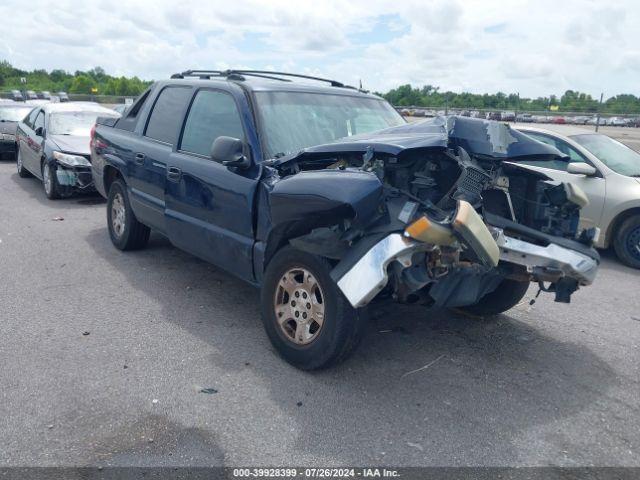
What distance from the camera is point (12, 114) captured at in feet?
50.9

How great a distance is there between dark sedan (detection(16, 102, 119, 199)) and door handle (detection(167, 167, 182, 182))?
506 centimetres

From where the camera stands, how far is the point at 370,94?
18.8 ft

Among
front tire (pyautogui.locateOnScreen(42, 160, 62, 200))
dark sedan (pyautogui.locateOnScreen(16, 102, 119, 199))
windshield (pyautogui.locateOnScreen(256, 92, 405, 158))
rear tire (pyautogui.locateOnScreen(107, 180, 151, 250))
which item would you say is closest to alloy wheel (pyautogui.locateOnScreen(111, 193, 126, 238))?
rear tire (pyautogui.locateOnScreen(107, 180, 151, 250))

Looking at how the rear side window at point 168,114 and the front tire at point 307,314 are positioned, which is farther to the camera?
the rear side window at point 168,114

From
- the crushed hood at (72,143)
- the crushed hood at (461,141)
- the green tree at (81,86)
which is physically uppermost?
the green tree at (81,86)

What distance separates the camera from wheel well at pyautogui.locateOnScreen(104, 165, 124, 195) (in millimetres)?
6633

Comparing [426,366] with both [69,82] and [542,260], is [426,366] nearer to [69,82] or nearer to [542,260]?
[542,260]

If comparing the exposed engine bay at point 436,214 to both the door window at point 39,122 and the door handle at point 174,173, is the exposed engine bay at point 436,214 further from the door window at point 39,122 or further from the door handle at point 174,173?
→ the door window at point 39,122

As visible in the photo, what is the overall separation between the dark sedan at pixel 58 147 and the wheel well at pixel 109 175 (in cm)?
302

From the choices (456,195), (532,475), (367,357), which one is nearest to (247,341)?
(367,357)

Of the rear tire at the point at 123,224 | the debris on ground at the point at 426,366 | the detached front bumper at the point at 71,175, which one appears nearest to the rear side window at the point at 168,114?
the rear tire at the point at 123,224

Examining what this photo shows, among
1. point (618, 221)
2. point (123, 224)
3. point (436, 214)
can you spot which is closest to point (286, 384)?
point (436, 214)

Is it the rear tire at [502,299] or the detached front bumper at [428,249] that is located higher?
the detached front bumper at [428,249]

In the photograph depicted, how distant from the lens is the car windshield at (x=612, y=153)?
7344 mm
